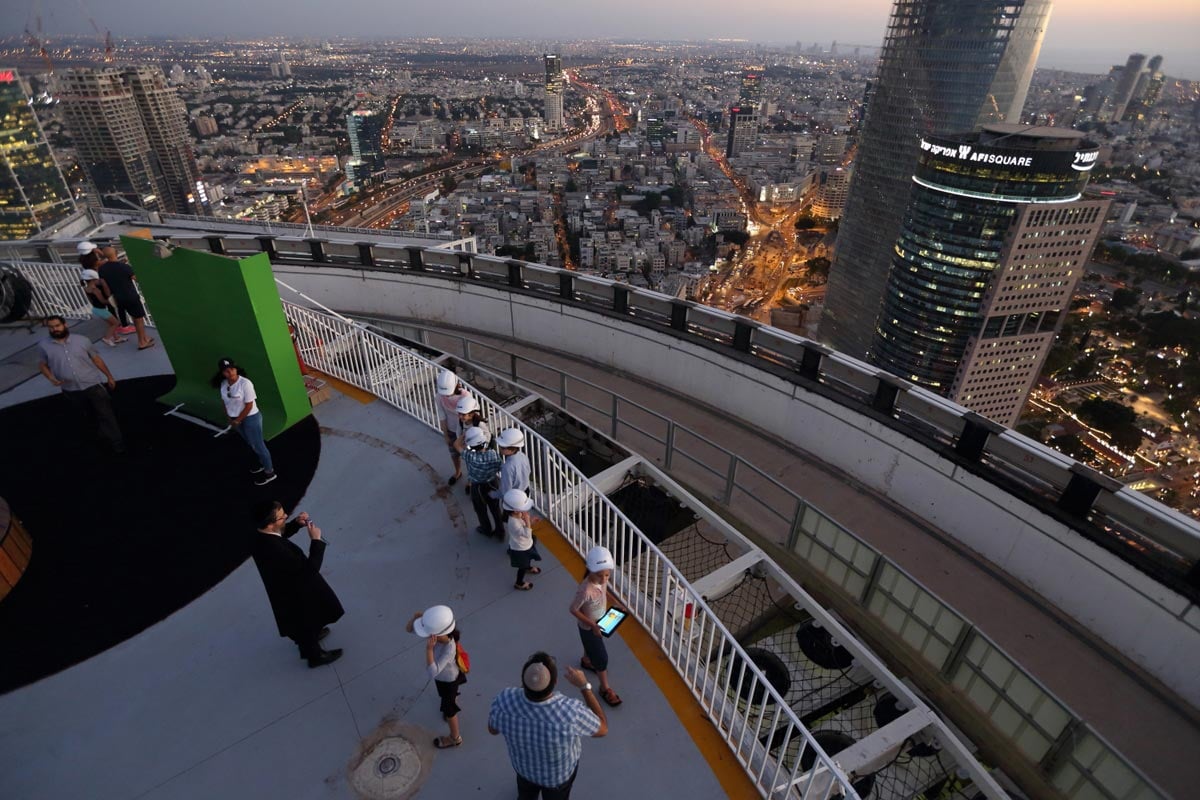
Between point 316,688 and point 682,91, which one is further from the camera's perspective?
point 682,91

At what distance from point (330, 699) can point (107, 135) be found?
104569 millimetres

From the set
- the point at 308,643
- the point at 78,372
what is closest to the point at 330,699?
the point at 308,643

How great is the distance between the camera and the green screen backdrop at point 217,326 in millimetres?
6676

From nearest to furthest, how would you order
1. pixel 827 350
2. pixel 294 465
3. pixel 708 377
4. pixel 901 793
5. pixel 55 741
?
pixel 55 741, pixel 901 793, pixel 294 465, pixel 827 350, pixel 708 377

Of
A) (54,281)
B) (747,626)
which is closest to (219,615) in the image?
(747,626)

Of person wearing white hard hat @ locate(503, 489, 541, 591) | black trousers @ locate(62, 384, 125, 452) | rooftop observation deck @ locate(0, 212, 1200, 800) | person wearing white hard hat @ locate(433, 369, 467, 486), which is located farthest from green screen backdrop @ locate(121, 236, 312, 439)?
person wearing white hard hat @ locate(503, 489, 541, 591)

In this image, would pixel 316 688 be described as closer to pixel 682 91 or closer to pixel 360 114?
pixel 360 114

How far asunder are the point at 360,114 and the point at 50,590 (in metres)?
111

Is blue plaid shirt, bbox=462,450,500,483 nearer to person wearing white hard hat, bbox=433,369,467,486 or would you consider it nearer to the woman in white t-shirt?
person wearing white hard hat, bbox=433,369,467,486

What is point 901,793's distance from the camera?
4.59 meters

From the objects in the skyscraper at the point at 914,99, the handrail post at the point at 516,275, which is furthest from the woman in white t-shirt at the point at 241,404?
the skyscraper at the point at 914,99

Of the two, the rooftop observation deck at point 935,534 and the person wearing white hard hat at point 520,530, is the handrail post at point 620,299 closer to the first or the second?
the rooftop observation deck at point 935,534

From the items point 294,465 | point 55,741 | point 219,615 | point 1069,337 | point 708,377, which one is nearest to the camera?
point 55,741

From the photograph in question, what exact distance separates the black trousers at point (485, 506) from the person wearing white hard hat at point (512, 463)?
624 millimetres
